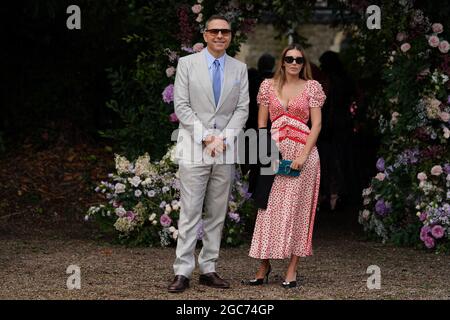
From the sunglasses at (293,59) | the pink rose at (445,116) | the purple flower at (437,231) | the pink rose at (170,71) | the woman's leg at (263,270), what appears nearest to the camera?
the sunglasses at (293,59)

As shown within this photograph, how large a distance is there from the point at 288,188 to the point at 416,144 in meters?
3.30

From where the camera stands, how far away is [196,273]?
28.8 feet

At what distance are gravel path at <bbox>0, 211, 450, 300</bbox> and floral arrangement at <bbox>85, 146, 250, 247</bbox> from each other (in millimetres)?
216

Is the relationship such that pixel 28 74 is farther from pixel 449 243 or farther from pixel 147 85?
pixel 449 243

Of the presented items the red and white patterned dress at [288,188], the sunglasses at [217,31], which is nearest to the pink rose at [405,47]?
the red and white patterned dress at [288,188]

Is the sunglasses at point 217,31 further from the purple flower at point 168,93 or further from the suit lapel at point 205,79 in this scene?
the purple flower at point 168,93

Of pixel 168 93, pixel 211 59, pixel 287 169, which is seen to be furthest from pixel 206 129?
pixel 168 93

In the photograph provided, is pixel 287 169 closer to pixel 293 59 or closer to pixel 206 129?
pixel 206 129

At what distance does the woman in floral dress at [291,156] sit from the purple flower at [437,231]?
8.36 feet

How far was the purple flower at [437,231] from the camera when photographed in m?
10.3

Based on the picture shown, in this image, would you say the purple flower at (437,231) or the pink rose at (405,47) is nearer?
the purple flower at (437,231)

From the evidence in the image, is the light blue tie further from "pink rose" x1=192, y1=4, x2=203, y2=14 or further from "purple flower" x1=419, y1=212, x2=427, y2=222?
"purple flower" x1=419, y1=212, x2=427, y2=222

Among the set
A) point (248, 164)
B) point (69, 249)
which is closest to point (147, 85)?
point (69, 249)

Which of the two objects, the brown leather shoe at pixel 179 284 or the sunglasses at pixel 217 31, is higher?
the sunglasses at pixel 217 31
